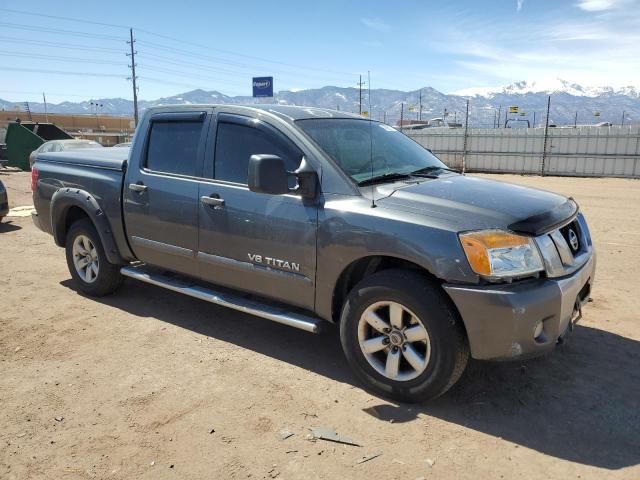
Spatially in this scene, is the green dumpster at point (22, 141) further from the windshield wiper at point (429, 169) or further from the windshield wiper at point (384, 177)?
the windshield wiper at point (384, 177)

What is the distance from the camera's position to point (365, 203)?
340cm

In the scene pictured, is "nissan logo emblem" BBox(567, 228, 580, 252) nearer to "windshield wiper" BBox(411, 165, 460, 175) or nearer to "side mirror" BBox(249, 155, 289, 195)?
"windshield wiper" BBox(411, 165, 460, 175)

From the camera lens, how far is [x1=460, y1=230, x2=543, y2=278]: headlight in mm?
2938

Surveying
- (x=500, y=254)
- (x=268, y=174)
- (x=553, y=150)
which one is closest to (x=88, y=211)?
(x=268, y=174)

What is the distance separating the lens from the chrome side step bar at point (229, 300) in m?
3.70

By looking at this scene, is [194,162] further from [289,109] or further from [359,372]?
[359,372]

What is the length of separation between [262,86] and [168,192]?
38999 millimetres

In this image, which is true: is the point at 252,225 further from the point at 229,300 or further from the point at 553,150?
the point at 553,150

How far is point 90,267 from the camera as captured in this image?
539 cm

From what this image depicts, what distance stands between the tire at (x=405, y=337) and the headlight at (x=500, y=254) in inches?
12.9

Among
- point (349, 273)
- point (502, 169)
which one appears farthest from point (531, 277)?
point (502, 169)

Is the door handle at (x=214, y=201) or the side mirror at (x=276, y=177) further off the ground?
the side mirror at (x=276, y=177)

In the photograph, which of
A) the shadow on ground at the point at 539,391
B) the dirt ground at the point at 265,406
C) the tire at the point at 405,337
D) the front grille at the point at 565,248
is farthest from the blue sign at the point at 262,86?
the tire at the point at 405,337

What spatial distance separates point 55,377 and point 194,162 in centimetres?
192
